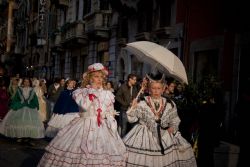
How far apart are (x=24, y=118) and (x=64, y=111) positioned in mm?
1066

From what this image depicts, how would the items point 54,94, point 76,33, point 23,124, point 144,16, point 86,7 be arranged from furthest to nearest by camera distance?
point 86,7
point 76,33
point 144,16
point 54,94
point 23,124

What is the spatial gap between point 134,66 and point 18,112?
10249mm

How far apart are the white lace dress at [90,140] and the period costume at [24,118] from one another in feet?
17.5

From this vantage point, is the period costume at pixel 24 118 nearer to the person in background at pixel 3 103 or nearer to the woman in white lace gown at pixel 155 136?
the person in background at pixel 3 103

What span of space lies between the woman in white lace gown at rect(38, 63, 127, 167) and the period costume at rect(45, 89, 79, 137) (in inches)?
221

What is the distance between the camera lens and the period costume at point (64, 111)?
1289 cm

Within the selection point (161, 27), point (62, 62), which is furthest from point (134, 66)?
point (62, 62)

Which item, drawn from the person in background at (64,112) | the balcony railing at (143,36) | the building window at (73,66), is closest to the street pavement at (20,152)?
the person in background at (64,112)

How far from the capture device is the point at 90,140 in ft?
22.5

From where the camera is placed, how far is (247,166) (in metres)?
7.34

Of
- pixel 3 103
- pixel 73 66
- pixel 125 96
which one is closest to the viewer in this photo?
pixel 125 96

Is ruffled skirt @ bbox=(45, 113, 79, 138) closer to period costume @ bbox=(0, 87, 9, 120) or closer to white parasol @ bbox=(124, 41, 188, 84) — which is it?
period costume @ bbox=(0, 87, 9, 120)

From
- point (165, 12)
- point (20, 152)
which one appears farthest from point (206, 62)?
point (20, 152)

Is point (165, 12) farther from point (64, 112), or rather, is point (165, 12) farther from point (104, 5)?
point (64, 112)
